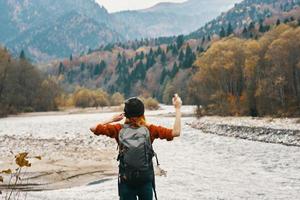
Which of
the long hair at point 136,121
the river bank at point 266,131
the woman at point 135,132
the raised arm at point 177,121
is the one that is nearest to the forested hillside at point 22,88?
the river bank at point 266,131

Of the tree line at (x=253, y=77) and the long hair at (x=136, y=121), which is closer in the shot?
the long hair at (x=136, y=121)

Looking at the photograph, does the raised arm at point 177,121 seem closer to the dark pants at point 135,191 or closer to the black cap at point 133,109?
the black cap at point 133,109

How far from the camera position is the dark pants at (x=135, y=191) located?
18.3 feet

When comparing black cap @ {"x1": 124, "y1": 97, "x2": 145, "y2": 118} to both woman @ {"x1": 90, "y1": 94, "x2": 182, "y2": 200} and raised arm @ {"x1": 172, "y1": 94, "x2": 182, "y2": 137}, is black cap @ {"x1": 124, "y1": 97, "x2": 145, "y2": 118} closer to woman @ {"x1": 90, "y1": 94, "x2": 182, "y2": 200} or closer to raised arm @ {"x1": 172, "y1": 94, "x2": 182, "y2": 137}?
woman @ {"x1": 90, "y1": 94, "x2": 182, "y2": 200}

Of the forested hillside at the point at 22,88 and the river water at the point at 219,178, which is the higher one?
the forested hillside at the point at 22,88

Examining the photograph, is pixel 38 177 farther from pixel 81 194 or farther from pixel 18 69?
pixel 18 69

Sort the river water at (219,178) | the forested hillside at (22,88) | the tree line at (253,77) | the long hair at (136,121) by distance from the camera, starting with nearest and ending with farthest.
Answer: the long hair at (136,121) < the river water at (219,178) < the tree line at (253,77) < the forested hillside at (22,88)

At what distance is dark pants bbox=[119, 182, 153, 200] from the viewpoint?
18.3ft

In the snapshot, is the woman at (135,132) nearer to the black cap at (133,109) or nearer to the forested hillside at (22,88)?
the black cap at (133,109)

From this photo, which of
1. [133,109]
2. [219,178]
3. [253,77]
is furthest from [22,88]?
[133,109]

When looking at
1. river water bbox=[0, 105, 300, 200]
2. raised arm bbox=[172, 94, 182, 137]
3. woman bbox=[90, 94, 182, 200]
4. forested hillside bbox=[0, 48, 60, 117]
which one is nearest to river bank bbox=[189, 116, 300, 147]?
river water bbox=[0, 105, 300, 200]

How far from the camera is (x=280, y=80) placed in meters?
55.7

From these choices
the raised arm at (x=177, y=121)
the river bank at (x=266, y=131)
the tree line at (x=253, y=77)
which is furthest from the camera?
the tree line at (x=253, y=77)

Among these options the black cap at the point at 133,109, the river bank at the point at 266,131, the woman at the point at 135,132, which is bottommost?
the river bank at the point at 266,131
